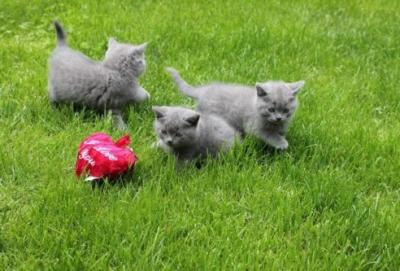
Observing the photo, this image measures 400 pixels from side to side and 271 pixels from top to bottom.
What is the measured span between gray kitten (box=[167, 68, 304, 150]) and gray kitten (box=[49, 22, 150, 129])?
18.0 inches

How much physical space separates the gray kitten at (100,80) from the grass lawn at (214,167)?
0.35 feet

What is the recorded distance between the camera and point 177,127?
360 centimetres

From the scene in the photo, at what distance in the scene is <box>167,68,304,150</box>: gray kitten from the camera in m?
3.80

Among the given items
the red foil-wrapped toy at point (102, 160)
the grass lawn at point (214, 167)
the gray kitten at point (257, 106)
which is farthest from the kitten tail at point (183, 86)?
the red foil-wrapped toy at point (102, 160)

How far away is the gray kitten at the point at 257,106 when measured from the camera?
3.80m

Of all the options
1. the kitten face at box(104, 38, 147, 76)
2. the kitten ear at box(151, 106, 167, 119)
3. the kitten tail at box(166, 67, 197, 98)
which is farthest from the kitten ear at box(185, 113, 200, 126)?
the kitten face at box(104, 38, 147, 76)

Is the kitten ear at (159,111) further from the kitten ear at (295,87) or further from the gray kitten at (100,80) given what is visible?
the kitten ear at (295,87)

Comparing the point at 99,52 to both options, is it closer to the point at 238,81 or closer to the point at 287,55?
the point at 238,81

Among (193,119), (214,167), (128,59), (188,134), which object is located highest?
(128,59)

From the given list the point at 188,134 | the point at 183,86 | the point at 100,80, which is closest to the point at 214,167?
the point at 188,134

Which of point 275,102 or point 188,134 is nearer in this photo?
point 188,134

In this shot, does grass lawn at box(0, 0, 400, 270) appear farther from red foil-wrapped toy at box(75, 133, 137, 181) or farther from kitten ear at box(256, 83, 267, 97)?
kitten ear at box(256, 83, 267, 97)

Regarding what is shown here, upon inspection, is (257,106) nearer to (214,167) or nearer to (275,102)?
(275,102)

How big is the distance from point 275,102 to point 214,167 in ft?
2.01
